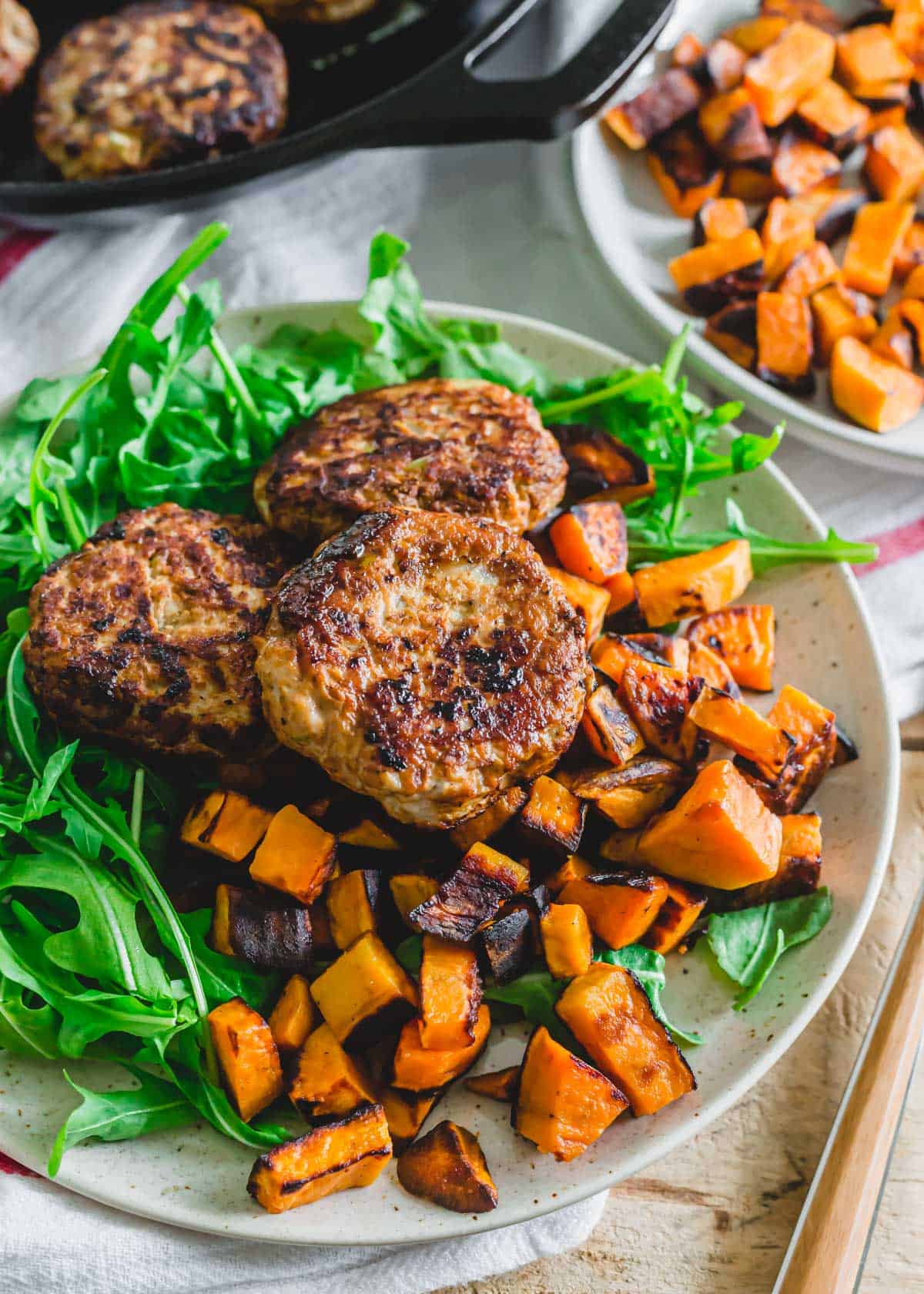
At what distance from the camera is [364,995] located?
2000 millimetres

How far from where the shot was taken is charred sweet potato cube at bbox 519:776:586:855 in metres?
2.11

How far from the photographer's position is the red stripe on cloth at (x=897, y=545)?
299 centimetres

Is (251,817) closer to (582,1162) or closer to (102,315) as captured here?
(582,1162)

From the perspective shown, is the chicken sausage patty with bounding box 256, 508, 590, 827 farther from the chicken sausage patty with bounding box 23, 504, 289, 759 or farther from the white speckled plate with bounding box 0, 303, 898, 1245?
the white speckled plate with bounding box 0, 303, 898, 1245

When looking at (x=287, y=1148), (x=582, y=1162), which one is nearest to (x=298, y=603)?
(x=287, y=1148)

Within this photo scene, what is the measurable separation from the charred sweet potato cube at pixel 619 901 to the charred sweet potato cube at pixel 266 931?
1.60ft

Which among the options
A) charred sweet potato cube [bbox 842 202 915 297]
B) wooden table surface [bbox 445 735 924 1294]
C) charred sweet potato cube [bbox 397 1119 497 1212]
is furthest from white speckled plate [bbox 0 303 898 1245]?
charred sweet potato cube [bbox 842 202 915 297]

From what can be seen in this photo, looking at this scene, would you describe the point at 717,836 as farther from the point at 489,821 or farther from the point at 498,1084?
the point at 498,1084

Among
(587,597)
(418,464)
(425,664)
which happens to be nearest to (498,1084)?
(425,664)

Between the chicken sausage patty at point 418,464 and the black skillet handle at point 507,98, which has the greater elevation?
the black skillet handle at point 507,98

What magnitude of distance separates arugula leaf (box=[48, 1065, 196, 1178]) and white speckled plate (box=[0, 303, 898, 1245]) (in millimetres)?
40

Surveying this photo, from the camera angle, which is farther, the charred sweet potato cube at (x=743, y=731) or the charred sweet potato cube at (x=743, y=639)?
the charred sweet potato cube at (x=743, y=639)

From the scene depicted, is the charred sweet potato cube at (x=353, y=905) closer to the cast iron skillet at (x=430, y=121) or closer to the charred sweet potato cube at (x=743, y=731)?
the charred sweet potato cube at (x=743, y=731)

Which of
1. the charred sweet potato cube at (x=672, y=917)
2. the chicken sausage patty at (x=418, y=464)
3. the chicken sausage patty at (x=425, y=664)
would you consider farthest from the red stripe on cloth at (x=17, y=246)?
the charred sweet potato cube at (x=672, y=917)
